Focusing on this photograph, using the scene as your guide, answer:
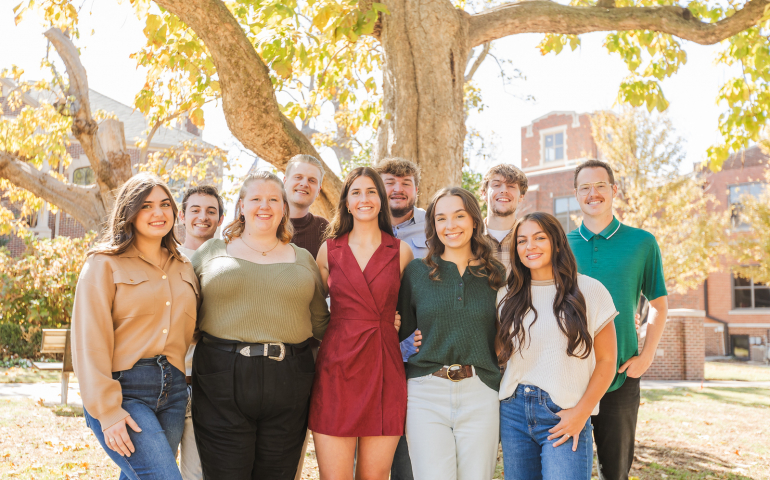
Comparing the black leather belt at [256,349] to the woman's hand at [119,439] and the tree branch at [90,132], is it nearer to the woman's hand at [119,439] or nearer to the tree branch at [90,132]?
the woman's hand at [119,439]

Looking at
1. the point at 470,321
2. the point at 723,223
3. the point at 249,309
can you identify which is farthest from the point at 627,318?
the point at 723,223

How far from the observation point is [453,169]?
5.53 meters

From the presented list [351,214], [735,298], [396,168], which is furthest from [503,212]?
[735,298]

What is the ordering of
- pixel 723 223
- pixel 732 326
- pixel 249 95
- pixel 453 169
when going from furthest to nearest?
pixel 732 326 → pixel 723 223 → pixel 453 169 → pixel 249 95

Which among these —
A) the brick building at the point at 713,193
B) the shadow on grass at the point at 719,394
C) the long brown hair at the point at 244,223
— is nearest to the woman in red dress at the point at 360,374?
the long brown hair at the point at 244,223

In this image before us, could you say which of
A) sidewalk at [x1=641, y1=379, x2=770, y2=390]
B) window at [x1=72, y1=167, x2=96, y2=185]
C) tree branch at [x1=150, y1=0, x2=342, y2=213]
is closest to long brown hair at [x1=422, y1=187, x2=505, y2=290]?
tree branch at [x1=150, y1=0, x2=342, y2=213]

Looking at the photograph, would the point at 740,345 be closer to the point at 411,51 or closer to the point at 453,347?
the point at 411,51

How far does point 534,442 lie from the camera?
9.55 feet

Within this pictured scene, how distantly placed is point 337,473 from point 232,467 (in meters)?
0.55

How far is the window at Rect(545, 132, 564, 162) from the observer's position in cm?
2977

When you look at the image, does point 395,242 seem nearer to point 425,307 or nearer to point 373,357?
point 425,307

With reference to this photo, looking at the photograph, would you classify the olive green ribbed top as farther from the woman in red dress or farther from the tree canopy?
the tree canopy

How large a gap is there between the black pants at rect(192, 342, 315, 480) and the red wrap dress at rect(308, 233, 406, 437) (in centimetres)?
13

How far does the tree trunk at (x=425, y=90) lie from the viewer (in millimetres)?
5457
